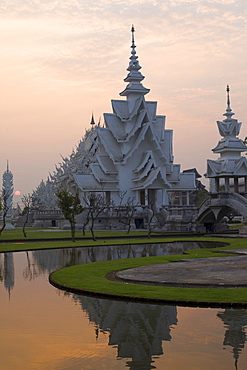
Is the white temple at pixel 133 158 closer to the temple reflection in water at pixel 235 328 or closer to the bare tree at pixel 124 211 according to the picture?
the bare tree at pixel 124 211

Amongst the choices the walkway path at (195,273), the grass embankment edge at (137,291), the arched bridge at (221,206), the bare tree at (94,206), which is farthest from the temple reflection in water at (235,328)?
the bare tree at (94,206)

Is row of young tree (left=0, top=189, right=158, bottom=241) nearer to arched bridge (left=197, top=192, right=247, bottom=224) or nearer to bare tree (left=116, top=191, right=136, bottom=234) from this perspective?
bare tree (left=116, top=191, right=136, bottom=234)

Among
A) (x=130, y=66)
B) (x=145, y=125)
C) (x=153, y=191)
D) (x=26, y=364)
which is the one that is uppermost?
(x=130, y=66)

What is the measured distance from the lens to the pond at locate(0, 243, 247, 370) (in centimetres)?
771

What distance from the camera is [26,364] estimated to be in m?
7.68

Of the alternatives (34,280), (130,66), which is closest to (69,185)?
(130,66)

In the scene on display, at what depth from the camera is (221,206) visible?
43.2 meters

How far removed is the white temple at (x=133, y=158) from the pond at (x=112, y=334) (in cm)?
4668

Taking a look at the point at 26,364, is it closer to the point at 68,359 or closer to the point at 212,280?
the point at 68,359

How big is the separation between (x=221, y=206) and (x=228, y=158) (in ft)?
16.9

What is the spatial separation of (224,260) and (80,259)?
6.87 meters

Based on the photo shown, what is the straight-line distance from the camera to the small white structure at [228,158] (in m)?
44.4

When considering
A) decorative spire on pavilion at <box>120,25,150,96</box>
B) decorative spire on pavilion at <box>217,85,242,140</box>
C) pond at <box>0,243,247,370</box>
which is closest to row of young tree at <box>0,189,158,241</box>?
decorative spire on pavilion at <box>217,85,242,140</box>

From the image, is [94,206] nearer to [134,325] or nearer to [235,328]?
[134,325]
